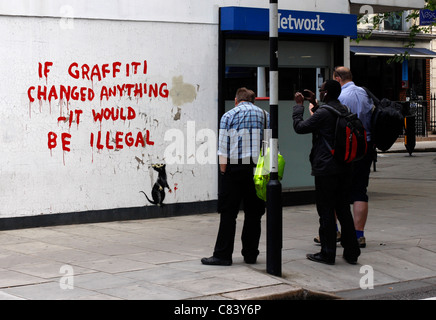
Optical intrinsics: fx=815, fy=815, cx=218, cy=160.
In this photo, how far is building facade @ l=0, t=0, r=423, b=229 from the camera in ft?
36.8

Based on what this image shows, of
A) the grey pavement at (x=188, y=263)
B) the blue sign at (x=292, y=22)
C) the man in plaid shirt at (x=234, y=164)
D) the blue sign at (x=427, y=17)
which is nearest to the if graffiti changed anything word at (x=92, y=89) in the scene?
the blue sign at (x=292, y=22)

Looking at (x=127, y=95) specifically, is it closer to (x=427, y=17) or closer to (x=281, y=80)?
(x=281, y=80)

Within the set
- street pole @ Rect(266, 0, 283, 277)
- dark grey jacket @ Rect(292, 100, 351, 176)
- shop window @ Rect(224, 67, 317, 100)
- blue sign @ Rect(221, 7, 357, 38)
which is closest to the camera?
street pole @ Rect(266, 0, 283, 277)

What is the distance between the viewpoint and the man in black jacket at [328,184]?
8.79 m

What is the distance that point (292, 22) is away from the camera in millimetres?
13398

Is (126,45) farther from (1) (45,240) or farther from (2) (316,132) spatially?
(2) (316,132)

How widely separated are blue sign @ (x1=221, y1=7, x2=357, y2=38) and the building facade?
0.02m

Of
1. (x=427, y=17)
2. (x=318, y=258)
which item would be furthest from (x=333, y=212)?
(x=427, y=17)

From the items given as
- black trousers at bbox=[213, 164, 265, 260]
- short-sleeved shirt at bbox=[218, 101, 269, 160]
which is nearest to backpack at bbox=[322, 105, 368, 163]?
short-sleeved shirt at bbox=[218, 101, 269, 160]

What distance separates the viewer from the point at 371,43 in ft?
113

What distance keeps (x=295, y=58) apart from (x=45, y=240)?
19.0 feet

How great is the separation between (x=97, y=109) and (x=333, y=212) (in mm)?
4444

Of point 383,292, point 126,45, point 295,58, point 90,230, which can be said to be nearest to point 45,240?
point 90,230

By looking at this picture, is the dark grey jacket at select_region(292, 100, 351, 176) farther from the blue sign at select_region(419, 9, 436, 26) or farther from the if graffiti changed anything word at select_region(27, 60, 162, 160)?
the blue sign at select_region(419, 9, 436, 26)
